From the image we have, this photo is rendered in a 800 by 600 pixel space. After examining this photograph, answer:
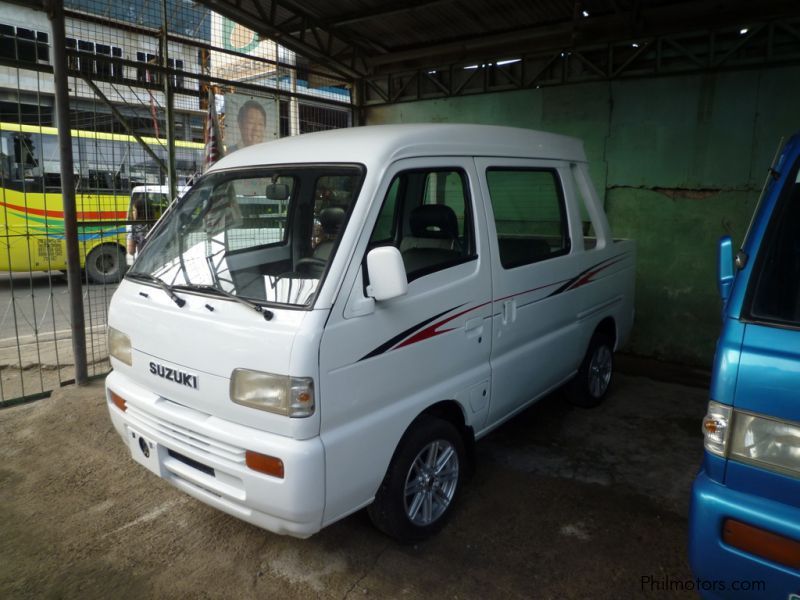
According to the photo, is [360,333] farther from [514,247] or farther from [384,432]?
[514,247]

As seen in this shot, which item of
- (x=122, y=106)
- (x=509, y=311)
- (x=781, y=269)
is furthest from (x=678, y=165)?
(x=122, y=106)

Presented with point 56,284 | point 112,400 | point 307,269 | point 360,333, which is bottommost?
point 56,284

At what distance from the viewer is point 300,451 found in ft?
7.57

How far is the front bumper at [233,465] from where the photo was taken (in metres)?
2.33

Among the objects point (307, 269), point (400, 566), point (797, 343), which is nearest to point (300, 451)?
point (307, 269)

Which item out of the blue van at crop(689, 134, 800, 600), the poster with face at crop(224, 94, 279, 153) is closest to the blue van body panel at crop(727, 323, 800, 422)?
the blue van at crop(689, 134, 800, 600)

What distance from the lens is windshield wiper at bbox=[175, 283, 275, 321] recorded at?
7.97ft

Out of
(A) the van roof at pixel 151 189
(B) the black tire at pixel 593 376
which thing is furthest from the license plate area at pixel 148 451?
(A) the van roof at pixel 151 189

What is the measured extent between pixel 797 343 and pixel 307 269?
1.98 m

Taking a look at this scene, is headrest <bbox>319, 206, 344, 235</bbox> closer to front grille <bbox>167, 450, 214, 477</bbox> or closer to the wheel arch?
the wheel arch

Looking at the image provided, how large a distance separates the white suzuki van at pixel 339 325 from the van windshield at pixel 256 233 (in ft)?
0.04

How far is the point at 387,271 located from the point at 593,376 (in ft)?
10.3

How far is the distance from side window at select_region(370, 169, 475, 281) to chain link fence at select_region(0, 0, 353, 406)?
1.56 m

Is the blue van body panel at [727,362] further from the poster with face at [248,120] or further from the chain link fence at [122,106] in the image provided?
→ the poster with face at [248,120]
